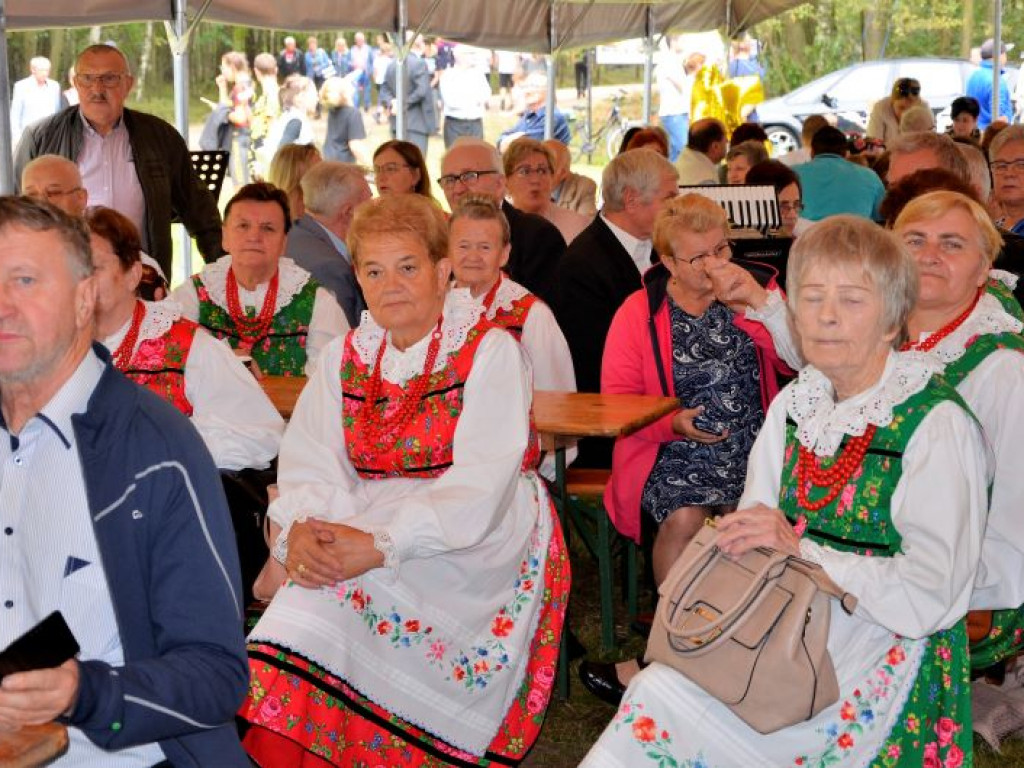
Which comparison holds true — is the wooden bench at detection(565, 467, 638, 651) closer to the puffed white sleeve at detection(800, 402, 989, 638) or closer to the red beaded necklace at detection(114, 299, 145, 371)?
the red beaded necklace at detection(114, 299, 145, 371)

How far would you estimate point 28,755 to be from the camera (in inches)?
66.4

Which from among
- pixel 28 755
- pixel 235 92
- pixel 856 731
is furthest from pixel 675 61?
pixel 28 755

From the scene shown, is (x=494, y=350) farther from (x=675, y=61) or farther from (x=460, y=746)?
(x=675, y=61)

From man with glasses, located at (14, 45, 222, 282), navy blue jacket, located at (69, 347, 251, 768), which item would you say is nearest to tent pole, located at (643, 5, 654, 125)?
man with glasses, located at (14, 45, 222, 282)

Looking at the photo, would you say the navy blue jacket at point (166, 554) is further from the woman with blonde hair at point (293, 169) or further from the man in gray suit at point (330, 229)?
the woman with blonde hair at point (293, 169)

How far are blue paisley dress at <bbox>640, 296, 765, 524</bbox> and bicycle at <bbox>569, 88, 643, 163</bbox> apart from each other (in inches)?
568

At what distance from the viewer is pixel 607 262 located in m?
5.35

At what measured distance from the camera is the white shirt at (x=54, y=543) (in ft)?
6.70

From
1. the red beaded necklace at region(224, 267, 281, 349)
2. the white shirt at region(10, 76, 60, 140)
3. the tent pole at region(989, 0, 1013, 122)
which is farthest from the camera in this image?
the tent pole at region(989, 0, 1013, 122)

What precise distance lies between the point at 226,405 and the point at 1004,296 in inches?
79.0

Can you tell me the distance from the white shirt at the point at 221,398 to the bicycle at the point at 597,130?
49.2 feet

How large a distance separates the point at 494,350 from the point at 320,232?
2.76m

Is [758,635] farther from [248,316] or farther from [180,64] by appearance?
[180,64]

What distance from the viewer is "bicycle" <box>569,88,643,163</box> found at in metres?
18.8
